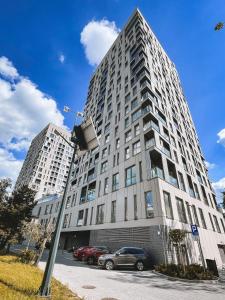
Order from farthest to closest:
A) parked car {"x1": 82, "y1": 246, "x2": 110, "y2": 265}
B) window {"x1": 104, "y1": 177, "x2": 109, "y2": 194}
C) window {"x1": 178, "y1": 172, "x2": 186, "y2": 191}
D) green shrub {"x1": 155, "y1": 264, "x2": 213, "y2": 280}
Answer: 1. window {"x1": 104, "y1": 177, "x2": 109, "y2": 194}
2. window {"x1": 178, "y1": 172, "x2": 186, "y2": 191}
3. parked car {"x1": 82, "y1": 246, "x2": 110, "y2": 265}
4. green shrub {"x1": 155, "y1": 264, "x2": 213, "y2": 280}

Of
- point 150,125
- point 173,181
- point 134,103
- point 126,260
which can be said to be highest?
point 134,103

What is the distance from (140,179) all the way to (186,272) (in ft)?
33.8

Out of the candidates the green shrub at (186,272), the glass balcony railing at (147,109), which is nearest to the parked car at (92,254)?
the green shrub at (186,272)

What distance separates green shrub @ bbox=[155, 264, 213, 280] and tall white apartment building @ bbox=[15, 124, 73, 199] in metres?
65.9

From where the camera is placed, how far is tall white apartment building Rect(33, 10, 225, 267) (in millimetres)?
18250

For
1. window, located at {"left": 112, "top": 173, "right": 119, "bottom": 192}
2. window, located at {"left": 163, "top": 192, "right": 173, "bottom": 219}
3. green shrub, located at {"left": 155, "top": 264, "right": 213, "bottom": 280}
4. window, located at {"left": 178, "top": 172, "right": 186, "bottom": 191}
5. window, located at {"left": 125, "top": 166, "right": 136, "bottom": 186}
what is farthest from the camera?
window, located at {"left": 112, "top": 173, "right": 119, "bottom": 192}

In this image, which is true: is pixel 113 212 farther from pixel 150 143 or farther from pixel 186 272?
pixel 186 272

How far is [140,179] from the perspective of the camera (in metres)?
20.5

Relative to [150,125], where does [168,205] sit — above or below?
below

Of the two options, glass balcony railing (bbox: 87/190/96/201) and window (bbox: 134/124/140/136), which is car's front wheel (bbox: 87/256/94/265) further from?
window (bbox: 134/124/140/136)

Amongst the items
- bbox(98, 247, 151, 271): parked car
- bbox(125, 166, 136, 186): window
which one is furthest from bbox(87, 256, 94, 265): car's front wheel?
bbox(125, 166, 136, 186): window

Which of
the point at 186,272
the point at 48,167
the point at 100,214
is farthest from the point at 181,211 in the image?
the point at 48,167

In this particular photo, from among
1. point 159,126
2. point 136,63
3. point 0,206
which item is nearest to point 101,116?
point 136,63

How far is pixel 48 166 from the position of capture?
80.6 m
